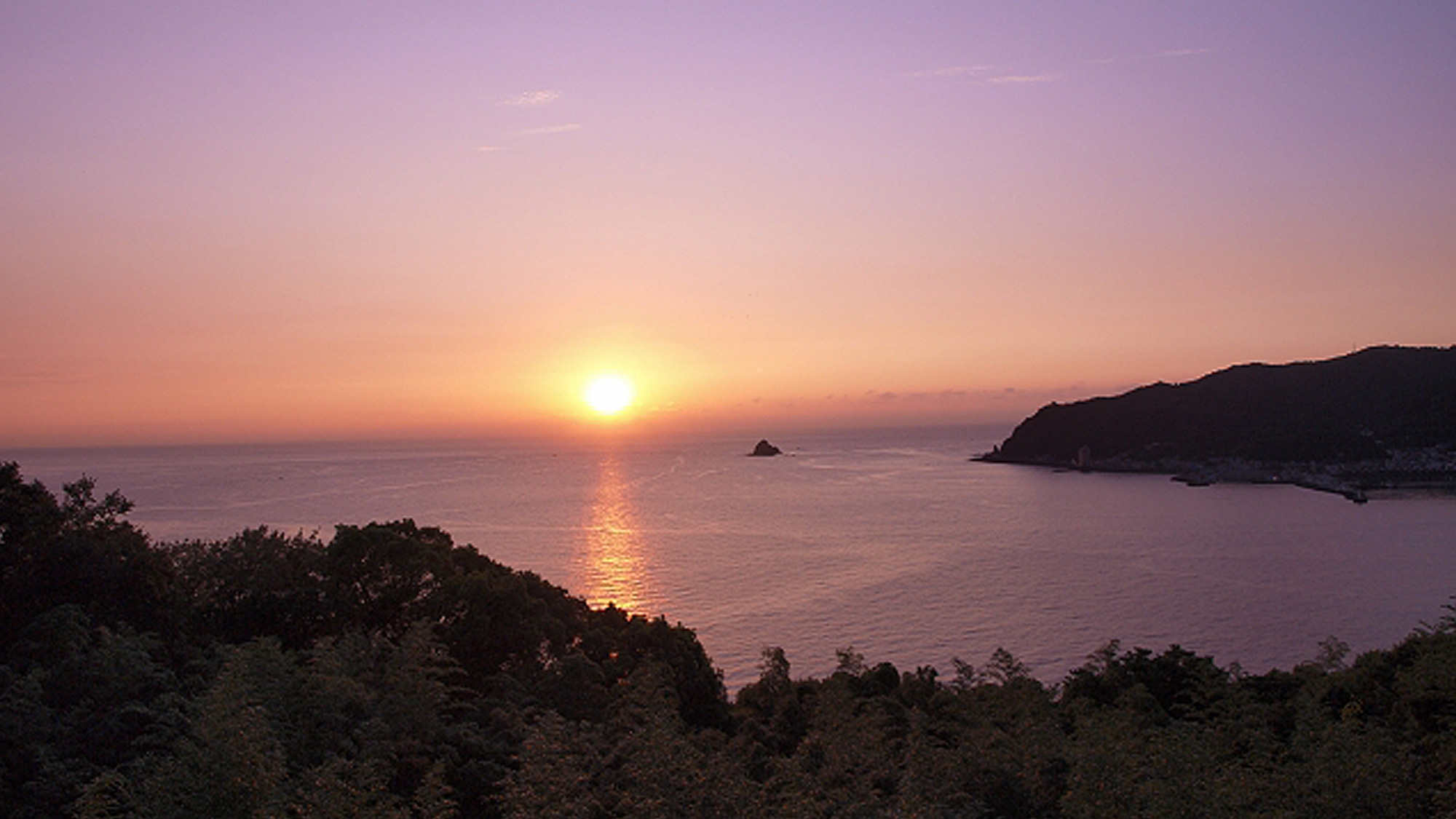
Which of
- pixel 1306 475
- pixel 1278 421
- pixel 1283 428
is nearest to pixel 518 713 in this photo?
pixel 1306 475

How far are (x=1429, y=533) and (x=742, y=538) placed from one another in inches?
1794

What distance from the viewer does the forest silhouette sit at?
8.95 m

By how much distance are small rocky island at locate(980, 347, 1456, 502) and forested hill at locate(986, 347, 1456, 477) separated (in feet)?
0.59

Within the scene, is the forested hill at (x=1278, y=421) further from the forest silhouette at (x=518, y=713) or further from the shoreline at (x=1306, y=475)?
the forest silhouette at (x=518, y=713)

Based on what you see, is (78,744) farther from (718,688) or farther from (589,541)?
(589,541)

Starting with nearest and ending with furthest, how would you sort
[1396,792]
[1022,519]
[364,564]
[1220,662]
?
1. [1396,792]
2. [364,564]
3. [1220,662]
4. [1022,519]

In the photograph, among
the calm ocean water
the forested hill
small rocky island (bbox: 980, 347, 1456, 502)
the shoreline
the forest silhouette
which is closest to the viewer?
the forest silhouette

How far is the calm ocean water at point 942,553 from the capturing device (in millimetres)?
34094

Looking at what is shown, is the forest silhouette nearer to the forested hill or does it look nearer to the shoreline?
the shoreline

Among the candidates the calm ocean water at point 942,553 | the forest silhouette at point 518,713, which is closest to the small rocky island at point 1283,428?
the calm ocean water at point 942,553

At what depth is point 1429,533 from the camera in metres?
57.0

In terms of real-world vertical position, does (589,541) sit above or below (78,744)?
below

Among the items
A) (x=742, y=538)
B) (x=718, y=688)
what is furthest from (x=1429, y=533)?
(x=718, y=688)

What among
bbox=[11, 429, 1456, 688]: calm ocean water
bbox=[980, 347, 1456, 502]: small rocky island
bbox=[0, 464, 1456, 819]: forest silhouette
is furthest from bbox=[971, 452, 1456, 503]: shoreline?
bbox=[0, 464, 1456, 819]: forest silhouette
